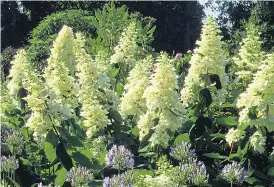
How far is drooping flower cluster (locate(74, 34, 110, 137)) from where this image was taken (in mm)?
3736

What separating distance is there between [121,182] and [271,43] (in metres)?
13.3

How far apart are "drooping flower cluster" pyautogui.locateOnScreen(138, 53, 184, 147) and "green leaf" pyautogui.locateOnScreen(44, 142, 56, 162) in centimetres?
57

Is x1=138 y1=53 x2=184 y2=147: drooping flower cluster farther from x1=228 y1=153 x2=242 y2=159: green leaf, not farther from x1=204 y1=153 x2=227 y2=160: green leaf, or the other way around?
x1=228 y1=153 x2=242 y2=159: green leaf

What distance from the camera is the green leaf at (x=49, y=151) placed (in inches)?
143

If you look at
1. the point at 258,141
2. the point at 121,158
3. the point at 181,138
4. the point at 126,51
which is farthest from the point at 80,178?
the point at 126,51

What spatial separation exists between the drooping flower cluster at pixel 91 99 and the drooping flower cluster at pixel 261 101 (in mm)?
842

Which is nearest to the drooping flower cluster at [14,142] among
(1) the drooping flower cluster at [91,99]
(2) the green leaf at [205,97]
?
(1) the drooping flower cluster at [91,99]

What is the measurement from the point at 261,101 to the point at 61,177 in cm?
125

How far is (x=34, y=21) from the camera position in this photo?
1152 inches

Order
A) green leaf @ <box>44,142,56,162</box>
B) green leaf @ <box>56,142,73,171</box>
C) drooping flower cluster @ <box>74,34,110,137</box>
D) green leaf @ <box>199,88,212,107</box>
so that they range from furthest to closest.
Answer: green leaf @ <box>199,88,212,107</box>
drooping flower cluster @ <box>74,34,110,137</box>
green leaf @ <box>44,142,56,162</box>
green leaf @ <box>56,142,73,171</box>

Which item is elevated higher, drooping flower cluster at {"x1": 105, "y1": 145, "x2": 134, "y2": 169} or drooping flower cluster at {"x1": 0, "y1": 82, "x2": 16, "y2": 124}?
drooping flower cluster at {"x1": 0, "y1": 82, "x2": 16, "y2": 124}

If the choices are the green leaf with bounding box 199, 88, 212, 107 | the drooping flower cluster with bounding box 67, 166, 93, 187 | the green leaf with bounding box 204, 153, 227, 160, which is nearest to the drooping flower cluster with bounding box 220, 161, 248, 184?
the green leaf with bounding box 204, 153, 227, 160

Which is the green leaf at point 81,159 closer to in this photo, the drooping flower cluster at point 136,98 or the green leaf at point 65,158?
the green leaf at point 65,158

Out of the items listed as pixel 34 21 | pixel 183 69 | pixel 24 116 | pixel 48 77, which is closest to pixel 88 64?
pixel 48 77
